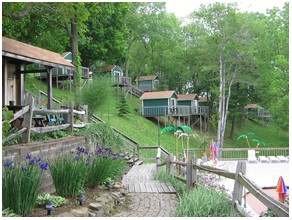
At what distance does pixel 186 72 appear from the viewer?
108 ft

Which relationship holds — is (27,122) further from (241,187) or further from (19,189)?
(241,187)

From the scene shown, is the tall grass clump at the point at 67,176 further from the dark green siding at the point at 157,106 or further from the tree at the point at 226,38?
the dark green siding at the point at 157,106

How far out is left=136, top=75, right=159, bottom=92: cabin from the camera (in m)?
37.0

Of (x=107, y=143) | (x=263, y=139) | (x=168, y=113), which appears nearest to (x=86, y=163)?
(x=107, y=143)

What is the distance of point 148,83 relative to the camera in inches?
1489

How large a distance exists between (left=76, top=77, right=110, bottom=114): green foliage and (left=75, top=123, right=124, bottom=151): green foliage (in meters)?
4.12

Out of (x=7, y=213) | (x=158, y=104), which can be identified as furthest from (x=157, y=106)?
(x=7, y=213)

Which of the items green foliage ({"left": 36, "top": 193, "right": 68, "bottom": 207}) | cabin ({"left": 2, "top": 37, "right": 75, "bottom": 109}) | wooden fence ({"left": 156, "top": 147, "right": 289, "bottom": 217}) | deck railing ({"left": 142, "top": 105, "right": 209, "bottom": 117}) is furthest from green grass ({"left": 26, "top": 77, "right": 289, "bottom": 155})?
green foliage ({"left": 36, "top": 193, "right": 68, "bottom": 207})

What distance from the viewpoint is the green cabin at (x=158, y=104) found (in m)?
28.2

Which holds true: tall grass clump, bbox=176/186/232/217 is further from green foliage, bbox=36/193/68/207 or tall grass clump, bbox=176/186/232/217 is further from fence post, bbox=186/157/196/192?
green foliage, bbox=36/193/68/207

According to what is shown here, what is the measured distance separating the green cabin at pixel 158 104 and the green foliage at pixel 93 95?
12.8 metres

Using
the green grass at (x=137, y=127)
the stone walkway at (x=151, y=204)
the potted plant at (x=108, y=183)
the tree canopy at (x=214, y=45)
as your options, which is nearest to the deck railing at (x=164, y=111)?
the green grass at (x=137, y=127)

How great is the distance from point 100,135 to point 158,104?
1900 cm

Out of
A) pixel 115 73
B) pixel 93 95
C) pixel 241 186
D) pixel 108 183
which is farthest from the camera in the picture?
pixel 115 73
